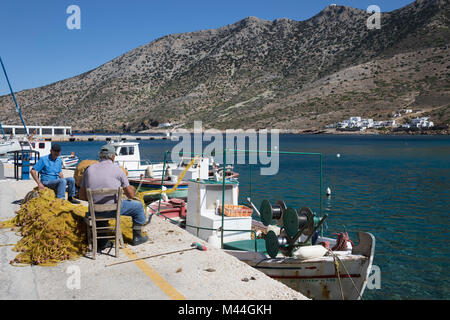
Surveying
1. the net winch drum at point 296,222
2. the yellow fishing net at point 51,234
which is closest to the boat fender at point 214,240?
the net winch drum at point 296,222

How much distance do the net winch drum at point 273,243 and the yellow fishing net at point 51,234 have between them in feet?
13.0

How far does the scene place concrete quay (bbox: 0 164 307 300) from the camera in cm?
522

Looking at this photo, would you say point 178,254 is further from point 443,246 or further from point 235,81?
point 235,81

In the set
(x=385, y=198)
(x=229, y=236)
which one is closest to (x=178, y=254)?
(x=229, y=236)

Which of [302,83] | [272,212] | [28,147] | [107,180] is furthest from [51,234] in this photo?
[302,83]

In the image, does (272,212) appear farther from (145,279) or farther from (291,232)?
(145,279)

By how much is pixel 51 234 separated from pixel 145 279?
2.01 metres

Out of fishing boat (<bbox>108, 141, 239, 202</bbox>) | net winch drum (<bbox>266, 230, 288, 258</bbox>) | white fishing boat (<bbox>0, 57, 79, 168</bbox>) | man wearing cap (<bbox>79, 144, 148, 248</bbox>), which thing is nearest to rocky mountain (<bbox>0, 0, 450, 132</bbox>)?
white fishing boat (<bbox>0, 57, 79, 168</bbox>)

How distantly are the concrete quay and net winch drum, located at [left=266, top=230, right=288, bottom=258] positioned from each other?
7.65 feet

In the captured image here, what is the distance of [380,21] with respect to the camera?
569ft

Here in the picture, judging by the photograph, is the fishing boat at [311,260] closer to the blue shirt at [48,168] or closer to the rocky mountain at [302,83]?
the blue shirt at [48,168]

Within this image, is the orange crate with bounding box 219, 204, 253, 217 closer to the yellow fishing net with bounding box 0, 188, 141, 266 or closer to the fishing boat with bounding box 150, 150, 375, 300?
the fishing boat with bounding box 150, 150, 375, 300

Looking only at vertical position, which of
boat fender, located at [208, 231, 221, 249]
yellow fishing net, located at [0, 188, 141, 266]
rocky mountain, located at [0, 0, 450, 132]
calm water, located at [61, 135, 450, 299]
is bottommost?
calm water, located at [61, 135, 450, 299]

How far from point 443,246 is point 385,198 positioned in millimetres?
12053
